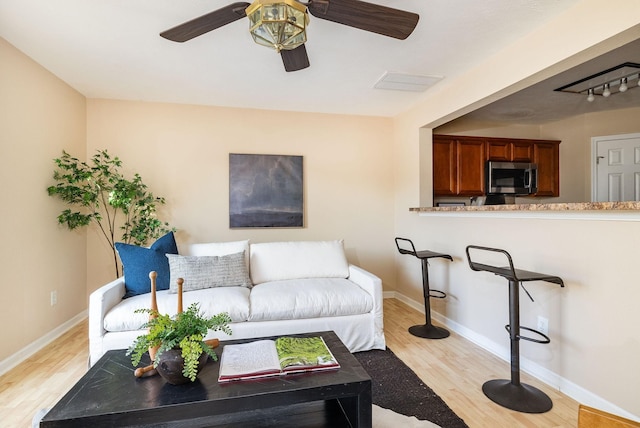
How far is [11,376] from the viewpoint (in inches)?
93.3

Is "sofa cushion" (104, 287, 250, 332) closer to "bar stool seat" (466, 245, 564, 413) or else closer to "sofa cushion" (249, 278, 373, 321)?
"sofa cushion" (249, 278, 373, 321)

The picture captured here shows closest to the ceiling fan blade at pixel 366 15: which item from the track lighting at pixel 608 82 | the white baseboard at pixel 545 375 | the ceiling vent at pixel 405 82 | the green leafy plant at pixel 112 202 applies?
the ceiling vent at pixel 405 82

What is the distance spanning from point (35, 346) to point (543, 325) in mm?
3950

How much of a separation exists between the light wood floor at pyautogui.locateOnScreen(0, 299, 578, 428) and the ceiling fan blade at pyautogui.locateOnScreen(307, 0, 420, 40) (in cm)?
217

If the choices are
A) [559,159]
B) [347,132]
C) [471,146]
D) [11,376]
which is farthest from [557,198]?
[11,376]

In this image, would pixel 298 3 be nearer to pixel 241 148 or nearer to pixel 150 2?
pixel 150 2

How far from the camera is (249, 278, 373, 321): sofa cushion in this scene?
2584mm

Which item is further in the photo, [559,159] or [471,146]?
[559,159]

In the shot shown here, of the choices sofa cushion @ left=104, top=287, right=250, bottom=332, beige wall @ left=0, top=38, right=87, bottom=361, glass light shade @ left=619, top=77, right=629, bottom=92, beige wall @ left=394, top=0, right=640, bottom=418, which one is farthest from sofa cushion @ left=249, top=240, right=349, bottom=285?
glass light shade @ left=619, top=77, right=629, bottom=92

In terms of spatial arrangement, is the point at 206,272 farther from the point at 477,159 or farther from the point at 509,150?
the point at 509,150

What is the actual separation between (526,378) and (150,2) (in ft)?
11.4

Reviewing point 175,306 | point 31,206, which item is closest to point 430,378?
point 175,306

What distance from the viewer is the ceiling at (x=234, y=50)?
82.7 inches

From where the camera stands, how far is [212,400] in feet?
4.23
